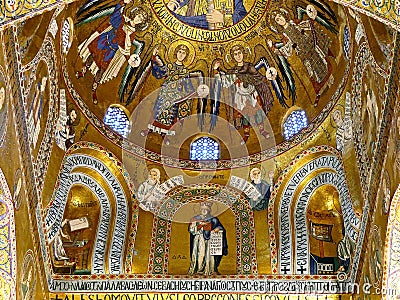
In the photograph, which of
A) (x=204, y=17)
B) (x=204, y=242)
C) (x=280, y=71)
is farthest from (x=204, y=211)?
(x=204, y=17)

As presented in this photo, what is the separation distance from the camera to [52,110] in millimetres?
18969

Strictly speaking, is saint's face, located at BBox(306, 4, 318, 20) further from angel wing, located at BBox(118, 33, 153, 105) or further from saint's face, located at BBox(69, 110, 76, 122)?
saint's face, located at BBox(69, 110, 76, 122)

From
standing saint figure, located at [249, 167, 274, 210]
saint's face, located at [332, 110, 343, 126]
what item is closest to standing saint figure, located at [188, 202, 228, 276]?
standing saint figure, located at [249, 167, 274, 210]

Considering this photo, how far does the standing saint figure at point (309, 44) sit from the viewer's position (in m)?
19.6

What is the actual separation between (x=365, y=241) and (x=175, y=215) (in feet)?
16.1

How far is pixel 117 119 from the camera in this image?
69.0 ft

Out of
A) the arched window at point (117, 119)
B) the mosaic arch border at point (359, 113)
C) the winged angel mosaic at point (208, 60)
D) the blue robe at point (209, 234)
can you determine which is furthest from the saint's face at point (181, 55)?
the mosaic arch border at point (359, 113)

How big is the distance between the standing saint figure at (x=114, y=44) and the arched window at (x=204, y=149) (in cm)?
266

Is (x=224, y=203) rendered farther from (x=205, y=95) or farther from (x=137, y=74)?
(x=137, y=74)

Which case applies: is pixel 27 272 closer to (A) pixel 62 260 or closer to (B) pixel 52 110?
(A) pixel 62 260

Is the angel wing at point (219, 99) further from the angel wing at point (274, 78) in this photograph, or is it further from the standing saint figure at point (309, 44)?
the standing saint figure at point (309, 44)

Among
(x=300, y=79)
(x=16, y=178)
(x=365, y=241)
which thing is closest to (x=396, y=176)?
(x=365, y=241)

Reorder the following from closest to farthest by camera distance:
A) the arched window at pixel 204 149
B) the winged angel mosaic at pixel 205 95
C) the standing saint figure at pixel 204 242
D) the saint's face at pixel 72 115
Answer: the winged angel mosaic at pixel 205 95 → the standing saint figure at pixel 204 242 → the saint's face at pixel 72 115 → the arched window at pixel 204 149

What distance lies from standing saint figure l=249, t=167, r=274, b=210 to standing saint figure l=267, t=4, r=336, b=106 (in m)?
2.27
